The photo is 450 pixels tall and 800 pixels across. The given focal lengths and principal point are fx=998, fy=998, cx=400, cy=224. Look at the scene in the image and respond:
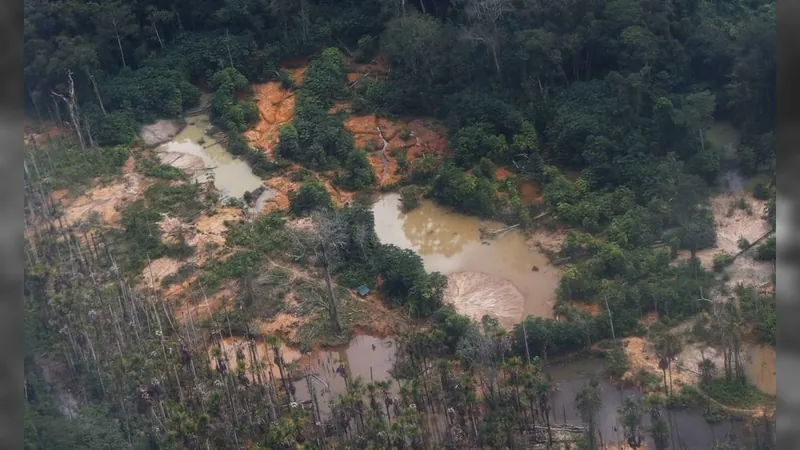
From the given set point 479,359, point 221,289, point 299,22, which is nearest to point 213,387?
point 221,289

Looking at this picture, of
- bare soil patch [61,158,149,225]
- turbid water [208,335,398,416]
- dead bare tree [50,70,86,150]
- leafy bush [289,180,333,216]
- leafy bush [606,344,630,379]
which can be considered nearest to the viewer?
leafy bush [606,344,630,379]

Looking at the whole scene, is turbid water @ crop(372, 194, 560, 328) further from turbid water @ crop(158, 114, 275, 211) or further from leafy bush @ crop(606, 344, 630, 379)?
turbid water @ crop(158, 114, 275, 211)

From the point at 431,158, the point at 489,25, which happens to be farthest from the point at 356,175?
the point at 489,25

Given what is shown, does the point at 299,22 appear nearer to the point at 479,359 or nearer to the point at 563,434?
the point at 479,359

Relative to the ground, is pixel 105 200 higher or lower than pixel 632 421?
higher

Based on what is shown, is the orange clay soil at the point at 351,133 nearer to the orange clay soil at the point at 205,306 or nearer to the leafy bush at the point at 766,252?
the orange clay soil at the point at 205,306

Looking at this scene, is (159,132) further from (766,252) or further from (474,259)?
(766,252)

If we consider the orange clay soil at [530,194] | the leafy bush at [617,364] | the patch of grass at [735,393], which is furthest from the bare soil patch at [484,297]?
the patch of grass at [735,393]

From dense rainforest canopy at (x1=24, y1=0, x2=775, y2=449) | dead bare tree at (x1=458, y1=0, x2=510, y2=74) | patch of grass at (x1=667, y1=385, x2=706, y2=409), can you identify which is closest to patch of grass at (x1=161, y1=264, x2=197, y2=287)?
dense rainforest canopy at (x1=24, y1=0, x2=775, y2=449)
